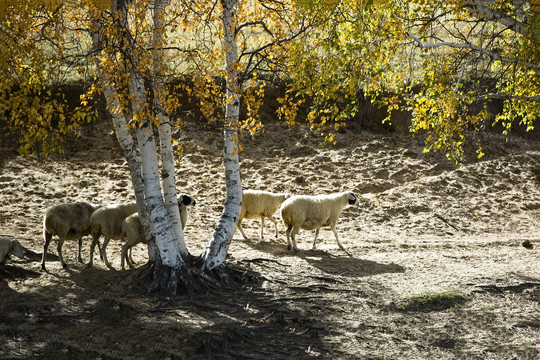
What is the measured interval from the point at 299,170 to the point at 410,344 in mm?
11263

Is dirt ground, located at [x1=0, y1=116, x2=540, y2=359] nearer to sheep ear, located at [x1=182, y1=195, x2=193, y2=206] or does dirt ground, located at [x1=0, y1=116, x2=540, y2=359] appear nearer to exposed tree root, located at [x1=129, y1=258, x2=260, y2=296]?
exposed tree root, located at [x1=129, y1=258, x2=260, y2=296]

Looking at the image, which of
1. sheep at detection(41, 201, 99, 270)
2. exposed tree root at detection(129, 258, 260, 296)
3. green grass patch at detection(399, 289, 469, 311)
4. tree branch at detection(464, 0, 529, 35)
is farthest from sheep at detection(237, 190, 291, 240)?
tree branch at detection(464, 0, 529, 35)

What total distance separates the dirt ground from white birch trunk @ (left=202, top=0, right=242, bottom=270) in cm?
77

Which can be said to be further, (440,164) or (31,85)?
(440,164)

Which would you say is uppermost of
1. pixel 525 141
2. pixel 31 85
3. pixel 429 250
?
pixel 31 85

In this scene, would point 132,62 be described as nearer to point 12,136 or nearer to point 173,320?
point 173,320

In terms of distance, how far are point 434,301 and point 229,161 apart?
415cm

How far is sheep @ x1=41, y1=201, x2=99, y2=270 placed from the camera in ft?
35.7

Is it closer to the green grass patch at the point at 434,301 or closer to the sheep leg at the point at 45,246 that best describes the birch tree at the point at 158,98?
the sheep leg at the point at 45,246

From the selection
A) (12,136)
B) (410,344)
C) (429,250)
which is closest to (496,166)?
(429,250)

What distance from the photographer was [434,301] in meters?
9.59

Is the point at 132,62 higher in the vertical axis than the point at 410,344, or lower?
higher

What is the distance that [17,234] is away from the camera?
13180mm

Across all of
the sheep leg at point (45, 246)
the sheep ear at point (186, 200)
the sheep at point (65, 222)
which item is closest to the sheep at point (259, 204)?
the sheep ear at point (186, 200)
